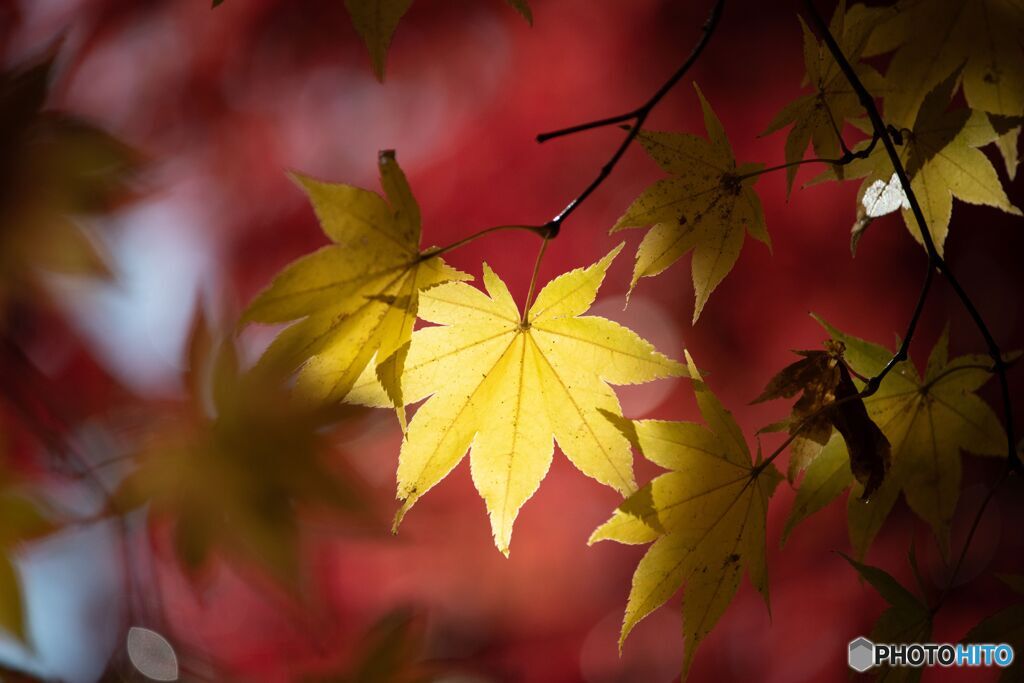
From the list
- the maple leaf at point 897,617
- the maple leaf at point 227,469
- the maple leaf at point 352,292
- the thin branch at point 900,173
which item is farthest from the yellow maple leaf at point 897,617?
the maple leaf at point 227,469

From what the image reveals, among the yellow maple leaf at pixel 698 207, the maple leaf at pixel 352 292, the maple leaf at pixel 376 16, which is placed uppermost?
the maple leaf at pixel 376 16

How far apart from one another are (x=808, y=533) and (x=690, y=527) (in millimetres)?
683

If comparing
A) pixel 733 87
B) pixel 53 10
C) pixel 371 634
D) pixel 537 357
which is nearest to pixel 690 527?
pixel 537 357

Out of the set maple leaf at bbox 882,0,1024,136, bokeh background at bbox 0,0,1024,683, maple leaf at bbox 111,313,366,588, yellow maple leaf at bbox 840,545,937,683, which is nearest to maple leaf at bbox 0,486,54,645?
maple leaf at bbox 111,313,366,588

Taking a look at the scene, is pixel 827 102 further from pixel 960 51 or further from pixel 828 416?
pixel 828 416

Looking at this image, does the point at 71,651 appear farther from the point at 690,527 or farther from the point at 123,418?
the point at 690,527

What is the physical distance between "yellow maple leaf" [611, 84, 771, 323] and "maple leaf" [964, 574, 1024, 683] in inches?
10.5

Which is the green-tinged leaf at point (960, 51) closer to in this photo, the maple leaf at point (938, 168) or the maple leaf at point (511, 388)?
the maple leaf at point (938, 168)

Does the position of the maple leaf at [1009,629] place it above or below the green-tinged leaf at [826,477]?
below

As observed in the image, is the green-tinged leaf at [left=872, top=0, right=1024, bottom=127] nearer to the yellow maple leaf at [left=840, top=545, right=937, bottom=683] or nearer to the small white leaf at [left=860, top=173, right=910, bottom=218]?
the small white leaf at [left=860, top=173, right=910, bottom=218]

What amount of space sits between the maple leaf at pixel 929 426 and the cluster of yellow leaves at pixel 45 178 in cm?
55

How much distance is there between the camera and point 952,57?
44 centimetres

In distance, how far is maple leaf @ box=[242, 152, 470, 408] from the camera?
306 millimetres

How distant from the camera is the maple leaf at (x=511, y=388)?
1.19ft
